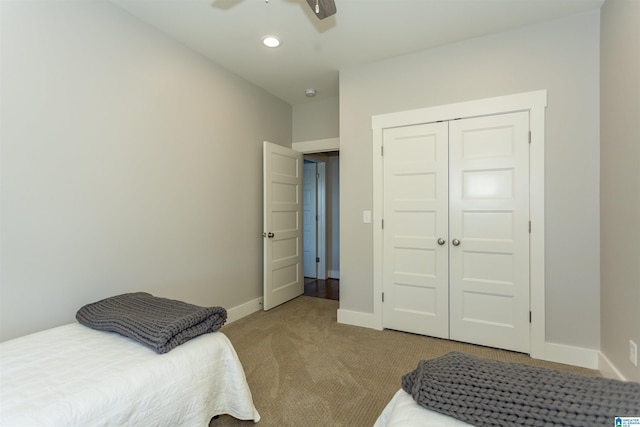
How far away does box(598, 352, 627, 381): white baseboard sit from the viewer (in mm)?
1993

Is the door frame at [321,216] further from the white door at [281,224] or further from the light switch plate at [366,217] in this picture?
the light switch plate at [366,217]

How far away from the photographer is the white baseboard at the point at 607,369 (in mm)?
1993

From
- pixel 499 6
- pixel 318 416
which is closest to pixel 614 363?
pixel 318 416

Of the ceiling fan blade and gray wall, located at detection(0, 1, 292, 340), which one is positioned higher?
the ceiling fan blade

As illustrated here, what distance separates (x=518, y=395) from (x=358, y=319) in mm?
2308

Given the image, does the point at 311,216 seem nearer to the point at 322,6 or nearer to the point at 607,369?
the point at 322,6

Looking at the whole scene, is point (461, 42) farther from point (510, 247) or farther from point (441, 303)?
point (441, 303)

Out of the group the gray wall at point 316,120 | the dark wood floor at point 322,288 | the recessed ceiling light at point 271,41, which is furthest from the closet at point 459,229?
the dark wood floor at point 322,288

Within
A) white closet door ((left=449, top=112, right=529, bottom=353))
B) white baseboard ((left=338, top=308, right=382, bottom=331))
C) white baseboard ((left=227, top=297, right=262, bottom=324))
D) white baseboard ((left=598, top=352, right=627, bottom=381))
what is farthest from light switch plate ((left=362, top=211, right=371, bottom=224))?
white baseboard ((left=598, top=352, right=627, bottom=381))

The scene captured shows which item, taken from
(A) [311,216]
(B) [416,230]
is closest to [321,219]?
(A) [311,216]

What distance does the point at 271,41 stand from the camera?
266 centimetres

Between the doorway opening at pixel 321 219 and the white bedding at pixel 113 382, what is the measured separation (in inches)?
146

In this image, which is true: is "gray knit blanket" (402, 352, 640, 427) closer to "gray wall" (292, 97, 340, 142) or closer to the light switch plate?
the light switch plate

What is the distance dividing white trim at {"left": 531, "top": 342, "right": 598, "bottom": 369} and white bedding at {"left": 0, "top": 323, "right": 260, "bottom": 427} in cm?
227
